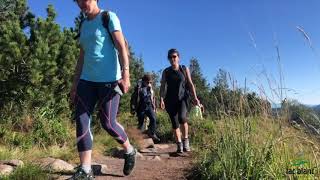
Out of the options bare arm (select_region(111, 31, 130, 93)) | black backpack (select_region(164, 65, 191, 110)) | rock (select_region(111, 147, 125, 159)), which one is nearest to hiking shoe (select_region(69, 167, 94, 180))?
bare arm (select_region(111, 31, 130, 93))

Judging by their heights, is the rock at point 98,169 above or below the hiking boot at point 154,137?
below

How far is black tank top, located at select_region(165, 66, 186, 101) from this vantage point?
25.9ft

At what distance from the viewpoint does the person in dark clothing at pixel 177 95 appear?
789 cm

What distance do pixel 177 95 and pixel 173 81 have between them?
0.84 feet

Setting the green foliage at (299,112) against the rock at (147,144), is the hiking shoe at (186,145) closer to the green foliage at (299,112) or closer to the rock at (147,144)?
the rock at (147,144)

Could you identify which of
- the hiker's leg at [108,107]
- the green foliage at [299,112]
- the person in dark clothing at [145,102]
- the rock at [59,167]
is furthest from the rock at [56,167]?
the person in dark clothing at [145,102]

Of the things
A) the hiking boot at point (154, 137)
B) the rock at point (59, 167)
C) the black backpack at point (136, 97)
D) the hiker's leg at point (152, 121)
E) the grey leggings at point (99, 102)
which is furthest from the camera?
the black backpack at point (136, 97)

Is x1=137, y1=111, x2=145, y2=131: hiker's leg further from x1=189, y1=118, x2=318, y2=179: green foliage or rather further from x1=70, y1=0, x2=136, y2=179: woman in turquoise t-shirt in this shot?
x1=70, y1=0, x2=136, y2=179: woman in turquoise t-shirt

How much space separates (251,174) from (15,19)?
6.08 meters

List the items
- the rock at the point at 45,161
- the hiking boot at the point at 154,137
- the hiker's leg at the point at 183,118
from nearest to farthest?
the rock at the point at 45,161, the hiker's leg at the point at 183,118, the hiking boot at the point at 154,137

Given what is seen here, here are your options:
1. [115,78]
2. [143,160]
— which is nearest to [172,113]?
[143,160]

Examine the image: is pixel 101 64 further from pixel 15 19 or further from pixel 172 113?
pixel 15 19

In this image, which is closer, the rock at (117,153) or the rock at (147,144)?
the rock at (117,153)

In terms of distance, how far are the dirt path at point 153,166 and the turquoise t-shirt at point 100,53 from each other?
1187mm
